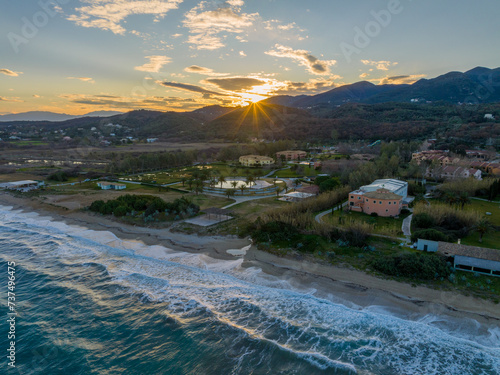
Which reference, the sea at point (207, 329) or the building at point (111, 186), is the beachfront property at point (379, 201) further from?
the building at point (111, 186)

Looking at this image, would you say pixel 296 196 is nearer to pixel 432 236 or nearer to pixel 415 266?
pixel 432 236

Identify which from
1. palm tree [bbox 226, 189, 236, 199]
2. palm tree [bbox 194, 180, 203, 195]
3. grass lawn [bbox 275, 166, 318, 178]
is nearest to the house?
palm tree [bbox 226, 189, 236, 199]

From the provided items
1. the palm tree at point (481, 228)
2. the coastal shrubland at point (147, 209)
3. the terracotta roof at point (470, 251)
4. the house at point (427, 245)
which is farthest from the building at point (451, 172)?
the coastal shrubland at point (147, 209)

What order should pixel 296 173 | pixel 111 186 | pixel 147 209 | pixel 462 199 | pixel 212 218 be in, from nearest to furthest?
1. pixel 462 199
2. pixel 212 218
3. pixel 147 209
4. pixel 111 186
5. pixel 296 173

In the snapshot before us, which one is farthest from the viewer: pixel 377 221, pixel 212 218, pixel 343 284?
pixel 212 218

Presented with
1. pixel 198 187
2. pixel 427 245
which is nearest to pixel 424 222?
pixel 427 245

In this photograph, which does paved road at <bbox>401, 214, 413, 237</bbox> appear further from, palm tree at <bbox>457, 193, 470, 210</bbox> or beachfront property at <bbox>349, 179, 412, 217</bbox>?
palm tree at <bbox>457, 193, 470, 210</bbox>
